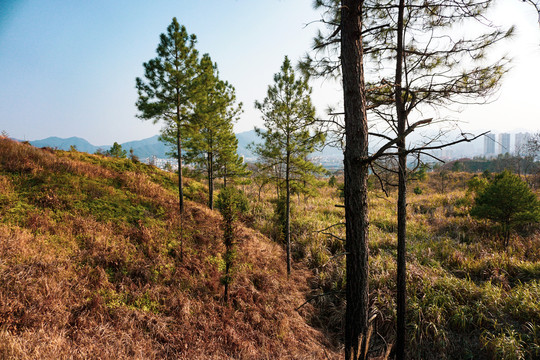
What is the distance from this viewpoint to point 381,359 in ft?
17.1

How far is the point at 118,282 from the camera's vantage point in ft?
18.9

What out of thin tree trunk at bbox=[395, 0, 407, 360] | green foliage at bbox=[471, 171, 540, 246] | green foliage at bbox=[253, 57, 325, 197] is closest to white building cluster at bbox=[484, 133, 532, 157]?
thin tree trunk at bbox=[395, 0, 407, 360]

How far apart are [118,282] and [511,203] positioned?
14.1 metres

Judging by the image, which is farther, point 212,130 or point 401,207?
point 212,130

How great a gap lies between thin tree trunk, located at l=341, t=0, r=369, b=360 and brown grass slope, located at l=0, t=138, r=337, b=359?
3.97 meters

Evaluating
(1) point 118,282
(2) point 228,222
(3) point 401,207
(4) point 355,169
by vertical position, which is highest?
(4) point 355,169

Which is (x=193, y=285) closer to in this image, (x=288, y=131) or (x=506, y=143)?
(x=288, y=131)

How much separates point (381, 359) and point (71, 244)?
9.05 m

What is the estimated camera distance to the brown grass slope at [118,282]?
4.31 m

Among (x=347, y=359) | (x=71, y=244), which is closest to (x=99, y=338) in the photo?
(x=71, y=244)

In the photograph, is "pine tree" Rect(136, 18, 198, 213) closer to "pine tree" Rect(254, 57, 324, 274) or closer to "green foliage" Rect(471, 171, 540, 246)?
"pine tree" Rect(254, 57, 324, 274)

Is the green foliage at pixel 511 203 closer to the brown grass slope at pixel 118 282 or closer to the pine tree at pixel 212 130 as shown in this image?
the brown grass slope at pixel 118 282


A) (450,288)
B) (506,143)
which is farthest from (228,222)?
(506,143)

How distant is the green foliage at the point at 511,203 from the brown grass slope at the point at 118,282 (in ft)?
27.3
